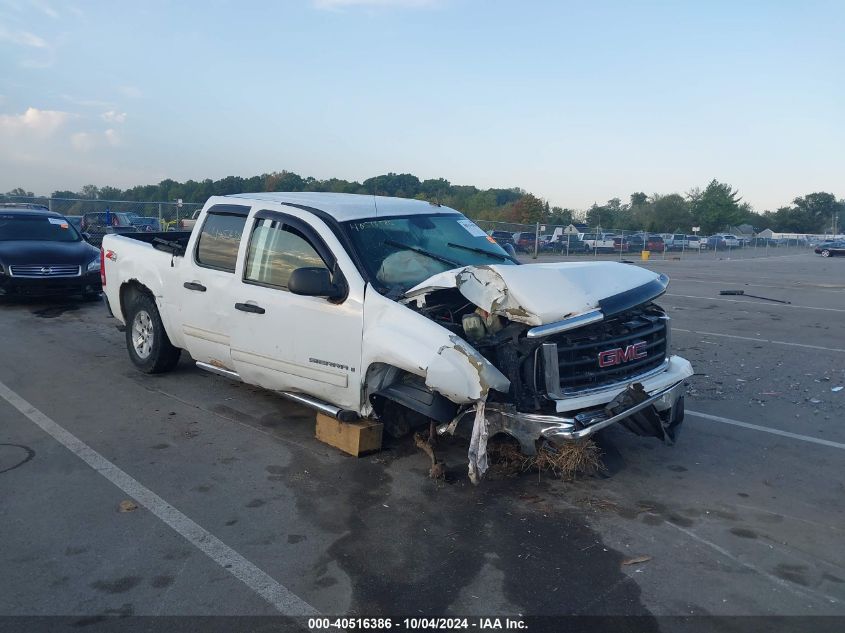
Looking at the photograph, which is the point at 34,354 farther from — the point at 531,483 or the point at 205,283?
the point at 531,483

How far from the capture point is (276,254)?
5.75 m

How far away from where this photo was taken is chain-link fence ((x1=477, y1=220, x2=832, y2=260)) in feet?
116

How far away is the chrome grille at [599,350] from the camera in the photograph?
4.52 m

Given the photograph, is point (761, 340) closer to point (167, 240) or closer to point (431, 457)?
point (431, 457)

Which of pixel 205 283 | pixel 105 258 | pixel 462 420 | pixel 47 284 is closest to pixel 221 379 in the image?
pixel 205 283

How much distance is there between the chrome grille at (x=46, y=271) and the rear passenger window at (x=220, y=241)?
260 inches

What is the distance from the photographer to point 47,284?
11.8 meters

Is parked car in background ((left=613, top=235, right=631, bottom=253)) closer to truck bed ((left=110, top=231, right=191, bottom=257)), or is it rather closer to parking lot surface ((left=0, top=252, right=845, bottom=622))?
parking lot surface ((left=0, top=252, right=845, bottom=622))

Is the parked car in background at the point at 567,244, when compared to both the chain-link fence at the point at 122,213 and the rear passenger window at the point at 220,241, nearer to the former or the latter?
the chain-link fence at the point at 122,213

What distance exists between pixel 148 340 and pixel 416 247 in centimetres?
348

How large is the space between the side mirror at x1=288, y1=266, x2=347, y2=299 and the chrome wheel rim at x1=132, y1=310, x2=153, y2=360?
2984 mm

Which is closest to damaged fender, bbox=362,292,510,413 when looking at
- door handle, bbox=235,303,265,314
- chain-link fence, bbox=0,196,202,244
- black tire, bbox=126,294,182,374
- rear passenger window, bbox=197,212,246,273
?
door handle, bbox=235,303,265,314

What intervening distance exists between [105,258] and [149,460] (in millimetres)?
3715

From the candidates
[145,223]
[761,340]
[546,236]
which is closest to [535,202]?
[546,236]
